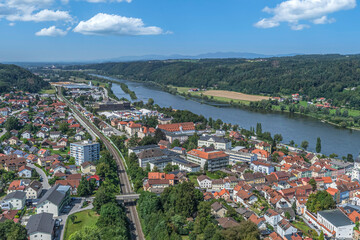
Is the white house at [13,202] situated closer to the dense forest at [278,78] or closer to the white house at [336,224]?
the white house at [336,224]

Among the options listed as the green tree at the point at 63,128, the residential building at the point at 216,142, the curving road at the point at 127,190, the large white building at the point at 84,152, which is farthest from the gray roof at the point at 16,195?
the green tree at the point at 63,128

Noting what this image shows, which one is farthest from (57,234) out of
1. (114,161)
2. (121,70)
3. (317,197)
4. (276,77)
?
(121,70)

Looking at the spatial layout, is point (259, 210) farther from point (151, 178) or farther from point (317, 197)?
point (151, 178)

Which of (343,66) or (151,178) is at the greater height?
(343,66)

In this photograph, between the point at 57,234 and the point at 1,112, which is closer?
the point at 57,234

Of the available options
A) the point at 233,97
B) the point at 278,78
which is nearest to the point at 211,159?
the point at 233,97

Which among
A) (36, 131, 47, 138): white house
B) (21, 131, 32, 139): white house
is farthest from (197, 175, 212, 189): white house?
(21, 131, 32, 139): white house

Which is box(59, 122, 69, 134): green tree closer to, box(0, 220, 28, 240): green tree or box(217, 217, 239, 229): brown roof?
box(0, 220, 28, 240): green tree
